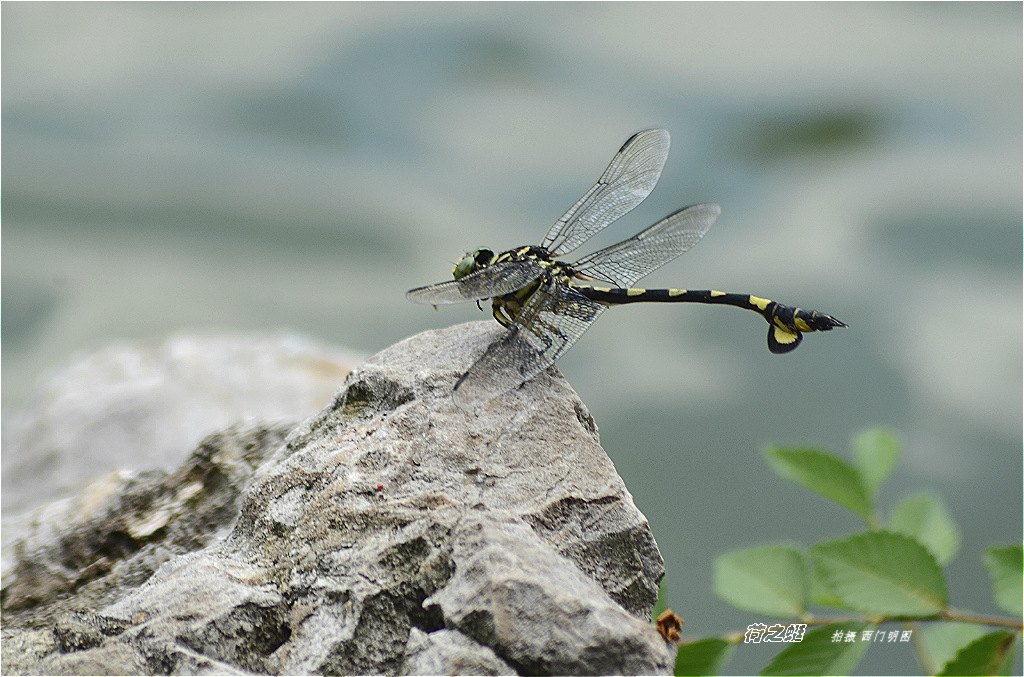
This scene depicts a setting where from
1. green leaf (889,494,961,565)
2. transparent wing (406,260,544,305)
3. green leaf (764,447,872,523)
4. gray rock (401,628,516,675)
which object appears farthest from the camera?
green leaf (889,494,961,565)

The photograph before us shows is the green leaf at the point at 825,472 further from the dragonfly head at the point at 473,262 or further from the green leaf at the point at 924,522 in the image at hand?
the dragonfly head at the point at 473,262

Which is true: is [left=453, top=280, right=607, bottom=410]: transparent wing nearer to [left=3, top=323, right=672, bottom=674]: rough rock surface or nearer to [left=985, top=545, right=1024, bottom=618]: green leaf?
[left=3, top=323, right=672, bottom=674]: rough rock surface

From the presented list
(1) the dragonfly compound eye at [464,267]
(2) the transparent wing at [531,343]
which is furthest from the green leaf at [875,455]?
(1) the dragonfly compound eye at [464,267]

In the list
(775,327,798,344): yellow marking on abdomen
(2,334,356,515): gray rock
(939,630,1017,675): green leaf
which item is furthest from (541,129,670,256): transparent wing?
(939,630,1017,675): green leaf

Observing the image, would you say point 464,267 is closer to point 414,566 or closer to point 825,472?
point 414,566

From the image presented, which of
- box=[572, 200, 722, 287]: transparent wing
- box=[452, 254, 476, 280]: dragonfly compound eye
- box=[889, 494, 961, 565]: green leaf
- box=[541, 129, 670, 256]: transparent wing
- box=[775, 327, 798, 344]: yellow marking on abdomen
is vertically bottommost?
box=[889, 494, 961, 565]: green leaf

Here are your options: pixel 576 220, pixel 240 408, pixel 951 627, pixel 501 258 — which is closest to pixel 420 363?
pixel 501 258
